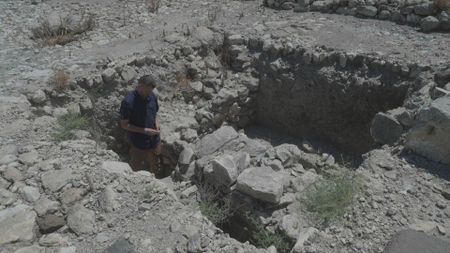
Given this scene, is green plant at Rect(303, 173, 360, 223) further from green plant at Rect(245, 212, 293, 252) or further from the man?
the man

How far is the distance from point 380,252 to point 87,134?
3.70 m

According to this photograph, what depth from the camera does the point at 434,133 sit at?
178 inches

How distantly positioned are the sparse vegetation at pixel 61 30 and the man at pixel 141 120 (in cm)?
273

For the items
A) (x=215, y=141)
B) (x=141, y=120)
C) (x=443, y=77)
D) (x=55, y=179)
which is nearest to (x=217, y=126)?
(x=215, y=141)

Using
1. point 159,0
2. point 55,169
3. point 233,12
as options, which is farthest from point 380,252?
point 159,0

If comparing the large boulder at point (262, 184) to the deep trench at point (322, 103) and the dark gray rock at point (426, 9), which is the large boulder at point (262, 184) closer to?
the deep trench at point (322, 103)

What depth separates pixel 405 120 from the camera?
5133 mm

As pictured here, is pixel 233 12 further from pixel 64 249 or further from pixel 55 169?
pixel 64 249

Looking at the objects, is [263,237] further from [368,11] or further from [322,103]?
[368,11]

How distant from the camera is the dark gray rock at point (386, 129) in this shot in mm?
5141

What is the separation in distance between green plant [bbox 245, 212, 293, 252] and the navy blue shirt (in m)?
1.67

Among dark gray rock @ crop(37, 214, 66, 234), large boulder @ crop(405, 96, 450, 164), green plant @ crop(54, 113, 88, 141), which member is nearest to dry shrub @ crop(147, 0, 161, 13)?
green plant @ crop(54, 113, 88, 141)

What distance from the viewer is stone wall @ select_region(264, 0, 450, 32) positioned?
22.8 feet

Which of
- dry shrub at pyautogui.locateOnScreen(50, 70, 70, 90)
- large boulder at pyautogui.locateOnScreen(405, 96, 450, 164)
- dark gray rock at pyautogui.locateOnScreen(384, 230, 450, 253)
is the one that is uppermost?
large boulder at pyautogui.locateOnScreen(405, 96, 450, 164)
